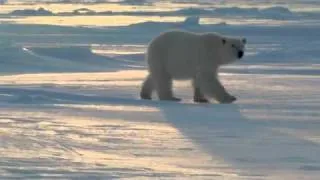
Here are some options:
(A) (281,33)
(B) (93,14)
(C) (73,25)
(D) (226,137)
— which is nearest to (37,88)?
(D) (226,137)

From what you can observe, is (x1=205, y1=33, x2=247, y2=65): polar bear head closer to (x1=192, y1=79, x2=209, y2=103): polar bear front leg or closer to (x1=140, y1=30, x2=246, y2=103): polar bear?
(x1=140, y1=30, x2=246, y2=103): polar bear

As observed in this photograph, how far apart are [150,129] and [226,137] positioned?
0.60 metres

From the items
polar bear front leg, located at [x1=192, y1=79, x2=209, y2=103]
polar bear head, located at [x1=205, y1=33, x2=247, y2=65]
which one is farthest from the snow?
polar bear head, located at [x1=205, y1=33, x2=247, y2=65]

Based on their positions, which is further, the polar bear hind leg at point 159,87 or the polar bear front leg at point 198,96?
the polar bear hind leg at point 159,87

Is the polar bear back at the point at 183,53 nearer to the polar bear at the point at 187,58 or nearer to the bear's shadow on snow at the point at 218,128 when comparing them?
the polar bear at the point at 187,58

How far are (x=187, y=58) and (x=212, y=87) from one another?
1.36 feet

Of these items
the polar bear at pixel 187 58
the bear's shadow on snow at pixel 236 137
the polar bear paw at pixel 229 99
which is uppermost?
the bear's shadow on snow at pixel 236 137

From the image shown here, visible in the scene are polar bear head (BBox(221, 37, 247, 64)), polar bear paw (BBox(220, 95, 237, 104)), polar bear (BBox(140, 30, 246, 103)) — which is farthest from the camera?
polar bear head (BBox(221, 37, 247, 64))

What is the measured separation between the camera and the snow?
452 cm

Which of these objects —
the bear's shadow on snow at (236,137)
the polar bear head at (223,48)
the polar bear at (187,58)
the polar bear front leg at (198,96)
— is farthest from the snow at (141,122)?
the polar bear head at (223,48)

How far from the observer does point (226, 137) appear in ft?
18.8

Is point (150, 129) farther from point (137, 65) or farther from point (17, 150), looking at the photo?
point (137, 65)

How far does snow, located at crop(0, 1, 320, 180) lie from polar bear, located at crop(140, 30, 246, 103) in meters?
0.30

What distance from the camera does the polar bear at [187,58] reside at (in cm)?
878
